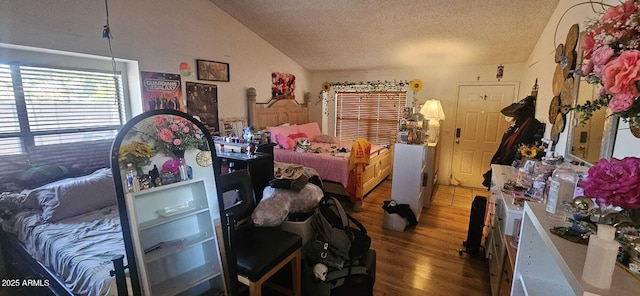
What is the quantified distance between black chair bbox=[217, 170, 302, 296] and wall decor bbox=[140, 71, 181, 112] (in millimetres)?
1728

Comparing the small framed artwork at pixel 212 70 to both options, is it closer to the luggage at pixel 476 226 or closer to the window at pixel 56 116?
the window at pixel 56 116

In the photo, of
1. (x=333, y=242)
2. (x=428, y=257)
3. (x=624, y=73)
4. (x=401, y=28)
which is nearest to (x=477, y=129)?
(x=401, y=28)

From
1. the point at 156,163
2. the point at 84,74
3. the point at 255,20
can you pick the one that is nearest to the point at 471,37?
the point at 255,20

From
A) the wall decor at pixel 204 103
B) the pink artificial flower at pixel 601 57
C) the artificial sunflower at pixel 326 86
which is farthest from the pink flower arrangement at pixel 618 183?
the artificial sunflower at pixel 326 86

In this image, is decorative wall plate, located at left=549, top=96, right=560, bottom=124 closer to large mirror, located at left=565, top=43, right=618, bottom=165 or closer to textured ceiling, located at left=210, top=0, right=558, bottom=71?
large mirror, located at left=565, top=43, right=618, bottom=165

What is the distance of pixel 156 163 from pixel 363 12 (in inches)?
112

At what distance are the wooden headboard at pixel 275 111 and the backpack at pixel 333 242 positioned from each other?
106 inches

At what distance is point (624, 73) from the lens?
58 cm

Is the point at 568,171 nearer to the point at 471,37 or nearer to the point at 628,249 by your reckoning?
the point at 628,249

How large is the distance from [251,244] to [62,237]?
1.17m

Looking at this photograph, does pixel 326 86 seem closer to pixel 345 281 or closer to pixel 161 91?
pixel 161 91

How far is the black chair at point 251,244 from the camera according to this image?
1.54 m

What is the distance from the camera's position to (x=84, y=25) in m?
2.44

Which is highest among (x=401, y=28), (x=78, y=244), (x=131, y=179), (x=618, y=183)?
(x=401, y=28)
